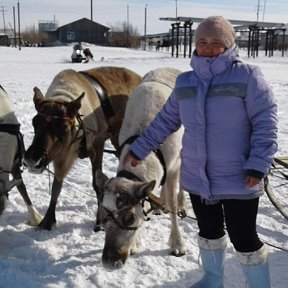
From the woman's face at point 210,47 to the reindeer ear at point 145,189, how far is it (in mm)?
919

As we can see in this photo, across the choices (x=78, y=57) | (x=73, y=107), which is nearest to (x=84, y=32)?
(x=78, y=57)

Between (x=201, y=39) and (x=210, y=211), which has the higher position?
(x=201, y=39)

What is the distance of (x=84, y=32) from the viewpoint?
7006 cm

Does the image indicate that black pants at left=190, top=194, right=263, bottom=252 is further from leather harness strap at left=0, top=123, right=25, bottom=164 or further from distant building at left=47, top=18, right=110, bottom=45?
distant building at left=47, top=18, right=110, bottom=45

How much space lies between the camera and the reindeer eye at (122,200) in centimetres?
321

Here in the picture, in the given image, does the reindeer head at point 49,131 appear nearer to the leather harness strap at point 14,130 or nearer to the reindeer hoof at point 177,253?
the leather harness strap at point 14,130

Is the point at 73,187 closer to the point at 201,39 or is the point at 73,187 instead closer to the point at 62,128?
the point at 62,128

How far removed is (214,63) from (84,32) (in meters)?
69.8

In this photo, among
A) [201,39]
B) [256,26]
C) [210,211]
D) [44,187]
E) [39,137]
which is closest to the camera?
[201,39]

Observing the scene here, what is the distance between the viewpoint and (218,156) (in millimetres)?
2891

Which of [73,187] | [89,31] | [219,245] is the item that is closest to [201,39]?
[219,245]

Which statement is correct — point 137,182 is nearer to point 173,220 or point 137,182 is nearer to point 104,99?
point 173,220

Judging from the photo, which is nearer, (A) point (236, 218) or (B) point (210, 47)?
(B) point (210, 47)

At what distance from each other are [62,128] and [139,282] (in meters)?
1.55
